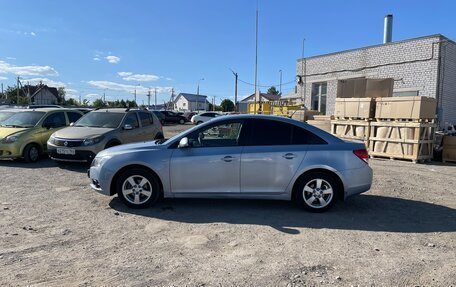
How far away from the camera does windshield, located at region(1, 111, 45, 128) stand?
1125 centimetres

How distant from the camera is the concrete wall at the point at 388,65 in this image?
1767 centimetres

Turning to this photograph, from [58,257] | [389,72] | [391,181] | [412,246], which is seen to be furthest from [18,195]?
[389,72]

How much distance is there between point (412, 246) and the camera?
4.67 m

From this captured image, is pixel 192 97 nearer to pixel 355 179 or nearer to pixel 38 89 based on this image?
pixel 38 89

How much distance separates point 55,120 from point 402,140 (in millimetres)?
11220

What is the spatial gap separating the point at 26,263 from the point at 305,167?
12.8 feet

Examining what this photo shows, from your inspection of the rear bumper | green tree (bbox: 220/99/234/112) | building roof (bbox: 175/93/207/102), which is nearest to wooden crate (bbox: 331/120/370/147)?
the rear bumper

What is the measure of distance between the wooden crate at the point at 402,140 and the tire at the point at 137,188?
9679mm

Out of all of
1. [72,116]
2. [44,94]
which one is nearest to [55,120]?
[72,116]

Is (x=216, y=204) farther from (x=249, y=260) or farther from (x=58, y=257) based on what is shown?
(x=58, y=257)

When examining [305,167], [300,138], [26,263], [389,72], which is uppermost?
[389,72]

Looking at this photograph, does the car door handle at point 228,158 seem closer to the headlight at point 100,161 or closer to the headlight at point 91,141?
the headlight at point 100,161

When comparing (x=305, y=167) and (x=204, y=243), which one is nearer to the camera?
(x=204, y=243)

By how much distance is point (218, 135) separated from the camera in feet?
20.2
